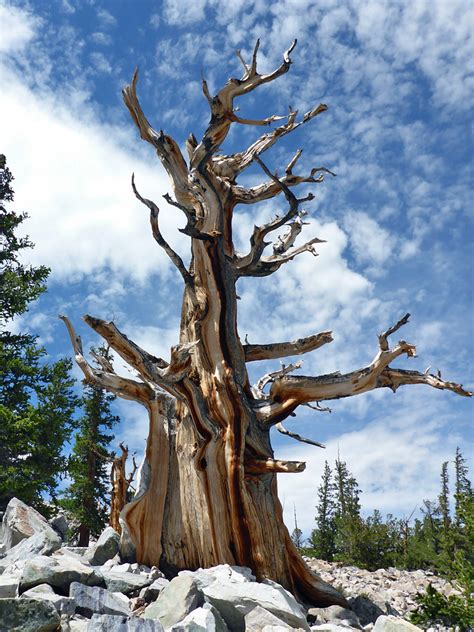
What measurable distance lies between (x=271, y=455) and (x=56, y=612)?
7.73 feet

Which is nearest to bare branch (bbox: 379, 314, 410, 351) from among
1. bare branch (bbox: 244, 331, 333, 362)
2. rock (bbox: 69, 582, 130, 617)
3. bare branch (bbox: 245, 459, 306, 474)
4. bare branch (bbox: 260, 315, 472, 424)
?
bare branch (bbox: 260, 315, 472, 424)

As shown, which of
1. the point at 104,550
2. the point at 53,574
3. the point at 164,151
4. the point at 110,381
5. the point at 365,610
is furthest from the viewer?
the point at 164,151

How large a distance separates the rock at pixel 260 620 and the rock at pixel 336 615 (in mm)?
1147

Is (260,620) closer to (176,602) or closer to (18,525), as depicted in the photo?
(176,602)

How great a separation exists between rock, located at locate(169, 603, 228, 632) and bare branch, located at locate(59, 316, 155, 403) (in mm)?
2248

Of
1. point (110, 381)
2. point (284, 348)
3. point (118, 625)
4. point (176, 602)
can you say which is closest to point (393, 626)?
point (176, 602)

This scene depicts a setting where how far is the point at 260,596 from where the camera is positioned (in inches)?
113

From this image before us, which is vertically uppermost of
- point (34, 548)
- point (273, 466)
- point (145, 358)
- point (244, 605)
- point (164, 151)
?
point (164, 151)

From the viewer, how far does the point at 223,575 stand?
3588mm

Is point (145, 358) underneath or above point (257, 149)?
underneath

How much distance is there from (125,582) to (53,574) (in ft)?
1.81

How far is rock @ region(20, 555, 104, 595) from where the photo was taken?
2852 mm

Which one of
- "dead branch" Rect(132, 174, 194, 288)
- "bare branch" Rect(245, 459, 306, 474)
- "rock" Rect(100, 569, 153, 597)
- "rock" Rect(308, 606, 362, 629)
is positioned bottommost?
"rock" Rect(308, 606, 362, 629)

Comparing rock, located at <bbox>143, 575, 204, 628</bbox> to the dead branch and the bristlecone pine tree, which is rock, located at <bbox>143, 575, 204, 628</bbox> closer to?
the bristlecone pine tree
